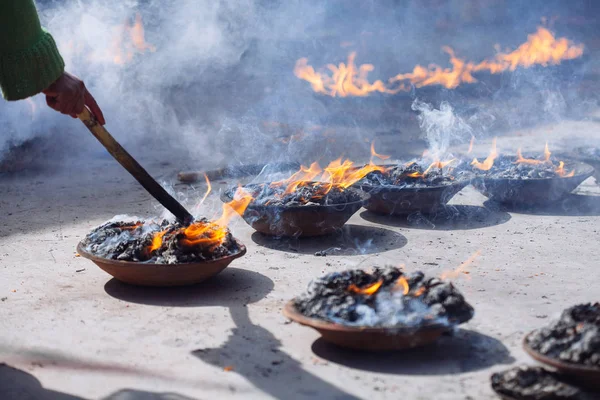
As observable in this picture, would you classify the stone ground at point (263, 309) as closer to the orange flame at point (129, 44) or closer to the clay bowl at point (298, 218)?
the clay bowl at point (298, 218)

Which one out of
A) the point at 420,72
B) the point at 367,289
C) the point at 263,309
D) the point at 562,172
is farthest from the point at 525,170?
the point at 420,72

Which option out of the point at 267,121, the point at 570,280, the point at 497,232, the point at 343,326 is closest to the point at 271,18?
the point at 267,121

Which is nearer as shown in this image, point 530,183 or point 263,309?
point 263,309

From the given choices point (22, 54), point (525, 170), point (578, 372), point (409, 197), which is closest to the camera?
point (578, 372)

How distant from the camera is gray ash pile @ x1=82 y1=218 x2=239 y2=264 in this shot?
468 cm

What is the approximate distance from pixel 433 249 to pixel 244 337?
8.48 ft

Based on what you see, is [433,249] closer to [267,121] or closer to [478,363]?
[478,363]

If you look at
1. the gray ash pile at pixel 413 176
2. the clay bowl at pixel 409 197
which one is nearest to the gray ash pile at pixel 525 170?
the gray ash pile at pixel 413 176

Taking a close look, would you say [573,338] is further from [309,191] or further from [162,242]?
[309,191]

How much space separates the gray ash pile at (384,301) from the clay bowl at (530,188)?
3787mm

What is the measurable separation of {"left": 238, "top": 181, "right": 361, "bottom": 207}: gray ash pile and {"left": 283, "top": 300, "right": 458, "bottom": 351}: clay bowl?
255 cm

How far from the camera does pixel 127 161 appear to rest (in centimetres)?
430

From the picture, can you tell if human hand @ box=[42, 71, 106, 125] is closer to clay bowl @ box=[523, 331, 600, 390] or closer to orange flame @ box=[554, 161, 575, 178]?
clay bowl @ box=[523, 331, 600, 390]

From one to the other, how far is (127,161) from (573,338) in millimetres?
2882
